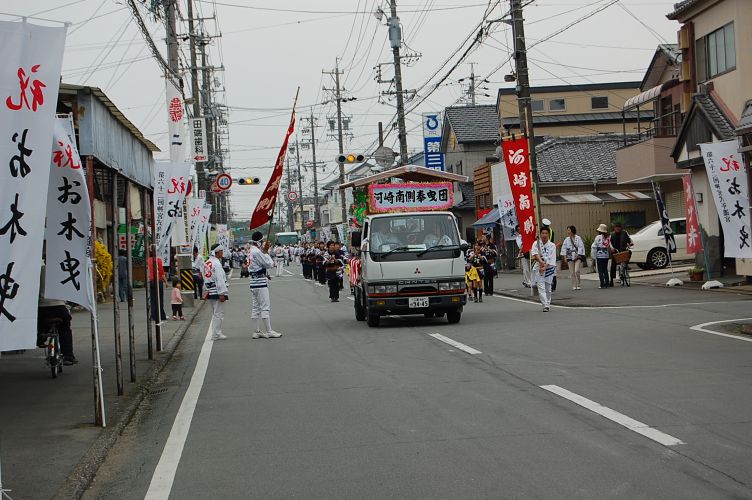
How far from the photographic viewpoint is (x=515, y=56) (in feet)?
82.0

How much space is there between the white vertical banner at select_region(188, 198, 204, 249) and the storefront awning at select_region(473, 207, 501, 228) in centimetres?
1685

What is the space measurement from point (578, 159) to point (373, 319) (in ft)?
89.4

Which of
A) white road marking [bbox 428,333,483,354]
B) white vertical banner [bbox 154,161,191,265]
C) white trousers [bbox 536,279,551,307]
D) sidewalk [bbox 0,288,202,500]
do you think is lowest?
sidewalk [bbox 0,288,202,500]

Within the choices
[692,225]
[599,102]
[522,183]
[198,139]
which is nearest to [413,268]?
[522,183]

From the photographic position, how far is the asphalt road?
622 cm

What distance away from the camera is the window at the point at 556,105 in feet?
185

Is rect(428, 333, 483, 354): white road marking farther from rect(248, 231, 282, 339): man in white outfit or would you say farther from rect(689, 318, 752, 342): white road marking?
rect(689, 318, 752, 342): white road marking

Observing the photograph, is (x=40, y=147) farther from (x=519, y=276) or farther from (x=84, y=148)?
Answer: (x=519, y=276)

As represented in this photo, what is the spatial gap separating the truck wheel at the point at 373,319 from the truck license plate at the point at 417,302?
2.87ft

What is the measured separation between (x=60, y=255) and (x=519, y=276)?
29525 mm

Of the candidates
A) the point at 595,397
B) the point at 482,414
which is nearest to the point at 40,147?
the point at 482,414

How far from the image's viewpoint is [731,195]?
54.8 feet

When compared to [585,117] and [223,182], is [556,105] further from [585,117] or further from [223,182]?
[223,182]

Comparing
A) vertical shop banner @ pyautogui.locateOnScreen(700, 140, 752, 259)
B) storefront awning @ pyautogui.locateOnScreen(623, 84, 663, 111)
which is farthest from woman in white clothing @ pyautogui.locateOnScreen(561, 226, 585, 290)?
vertical shop banner @ pyautogui.locateOnScreen(700, 140, 752, 259)
